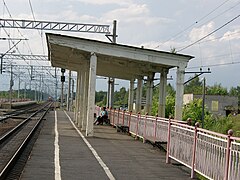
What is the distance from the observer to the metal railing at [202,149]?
29.1ft

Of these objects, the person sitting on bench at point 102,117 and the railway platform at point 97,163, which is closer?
the railway platform at point 97,163

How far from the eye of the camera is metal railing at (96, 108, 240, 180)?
887 centimetres

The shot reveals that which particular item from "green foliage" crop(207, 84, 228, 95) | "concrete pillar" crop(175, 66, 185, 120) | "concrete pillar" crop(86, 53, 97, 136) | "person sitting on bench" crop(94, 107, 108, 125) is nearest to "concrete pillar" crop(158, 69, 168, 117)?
"concrete pillar" crop(175, 66, 185, 120)

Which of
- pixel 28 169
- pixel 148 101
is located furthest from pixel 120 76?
pixel 28 169

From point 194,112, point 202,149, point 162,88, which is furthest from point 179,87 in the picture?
point 194,112

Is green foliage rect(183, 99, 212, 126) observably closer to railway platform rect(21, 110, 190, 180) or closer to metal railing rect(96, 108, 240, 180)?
railway platform rect(21, 110, 190, 180)

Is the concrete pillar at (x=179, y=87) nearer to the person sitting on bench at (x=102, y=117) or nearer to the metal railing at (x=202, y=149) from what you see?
the metal railing at (x=202, y=149)

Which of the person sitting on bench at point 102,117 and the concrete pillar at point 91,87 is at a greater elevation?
the concrete pillar at point 91,87

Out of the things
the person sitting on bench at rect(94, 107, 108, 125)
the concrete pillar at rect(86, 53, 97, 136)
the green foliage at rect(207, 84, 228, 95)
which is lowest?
the person sitting on bench at rect(94, 107, 108, 125)

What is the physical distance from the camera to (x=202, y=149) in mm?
10773

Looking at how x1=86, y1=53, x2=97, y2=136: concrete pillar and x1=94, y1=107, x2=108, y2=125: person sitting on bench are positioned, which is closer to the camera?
x1=86, y1=53, x2=97, y2=136: concrete pillar

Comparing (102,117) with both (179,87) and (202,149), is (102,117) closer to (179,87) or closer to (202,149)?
(179,87)

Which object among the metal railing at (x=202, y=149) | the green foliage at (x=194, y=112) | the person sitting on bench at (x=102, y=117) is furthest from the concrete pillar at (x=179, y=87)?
the green foliage at (x=194, y=112)

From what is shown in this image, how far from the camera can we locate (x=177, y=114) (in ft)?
72.8
